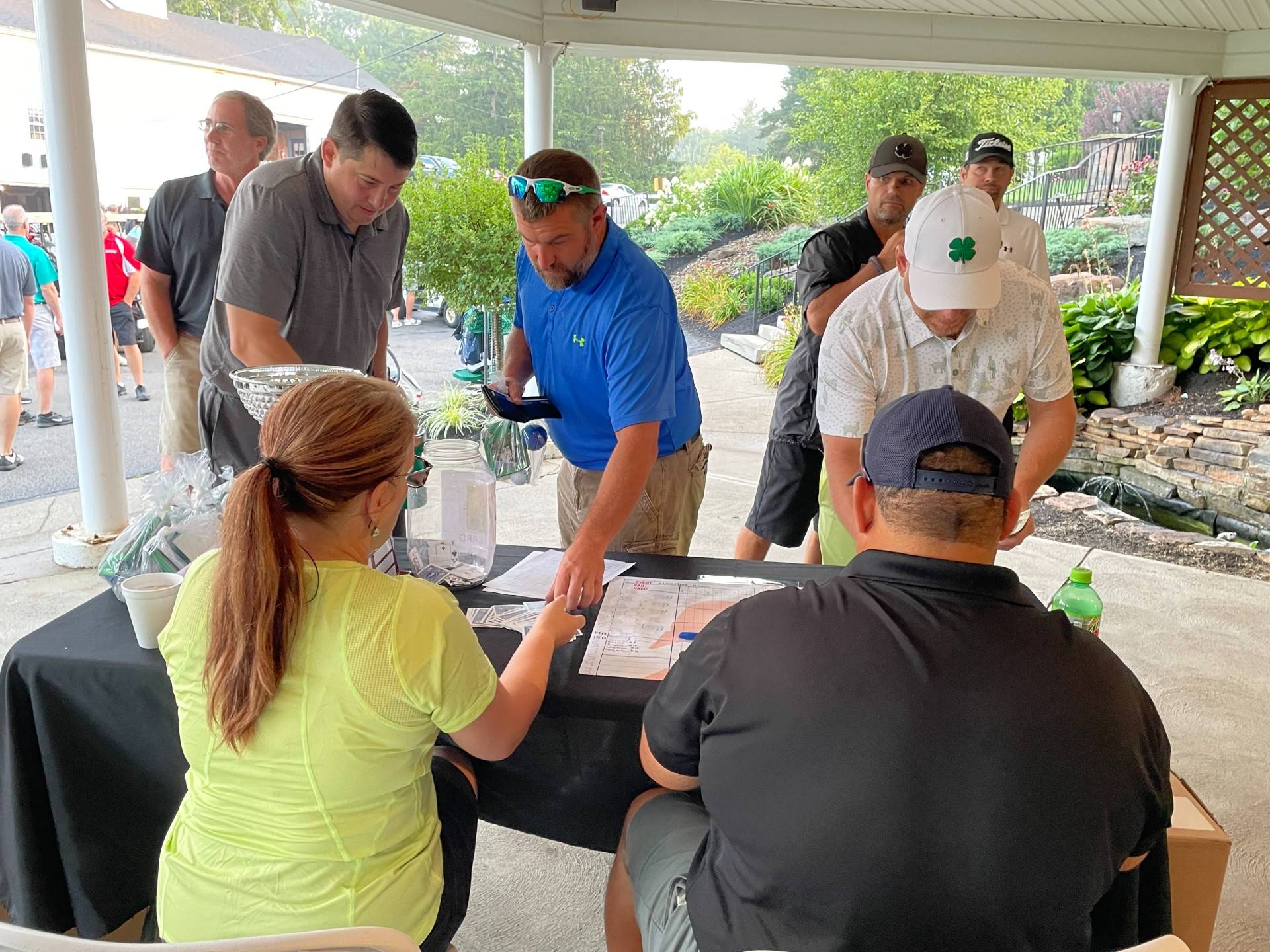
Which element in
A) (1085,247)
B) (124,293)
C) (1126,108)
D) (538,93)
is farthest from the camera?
(1126,108)

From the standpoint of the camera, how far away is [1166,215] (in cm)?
601

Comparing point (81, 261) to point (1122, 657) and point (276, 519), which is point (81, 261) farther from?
point (1122, 657)

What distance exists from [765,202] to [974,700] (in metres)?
10.9

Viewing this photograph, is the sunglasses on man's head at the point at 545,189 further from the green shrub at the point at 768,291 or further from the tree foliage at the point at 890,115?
the tree foliage at the point at 890,115

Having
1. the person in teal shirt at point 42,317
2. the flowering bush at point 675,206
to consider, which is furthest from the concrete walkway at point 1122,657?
the flowering bush at point 675,206

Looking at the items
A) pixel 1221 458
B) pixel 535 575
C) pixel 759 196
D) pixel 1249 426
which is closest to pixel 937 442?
pixel 535 575

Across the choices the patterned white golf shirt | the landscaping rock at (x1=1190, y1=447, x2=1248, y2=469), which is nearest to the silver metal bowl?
the patterned white golf shirt

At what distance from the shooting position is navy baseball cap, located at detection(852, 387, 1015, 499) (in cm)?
104

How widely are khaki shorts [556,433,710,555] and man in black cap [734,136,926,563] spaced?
608 millimetres

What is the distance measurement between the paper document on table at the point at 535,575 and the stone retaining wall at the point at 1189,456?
495 centimetres

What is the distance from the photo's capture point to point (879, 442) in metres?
1.10

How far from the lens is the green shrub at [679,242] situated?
10977mm

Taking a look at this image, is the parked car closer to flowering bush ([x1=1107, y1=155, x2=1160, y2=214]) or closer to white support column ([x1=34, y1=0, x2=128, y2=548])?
white support column ([x1=34, y1=0, x2=128, y2=548])

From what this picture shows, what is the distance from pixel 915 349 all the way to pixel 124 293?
5.76 m
